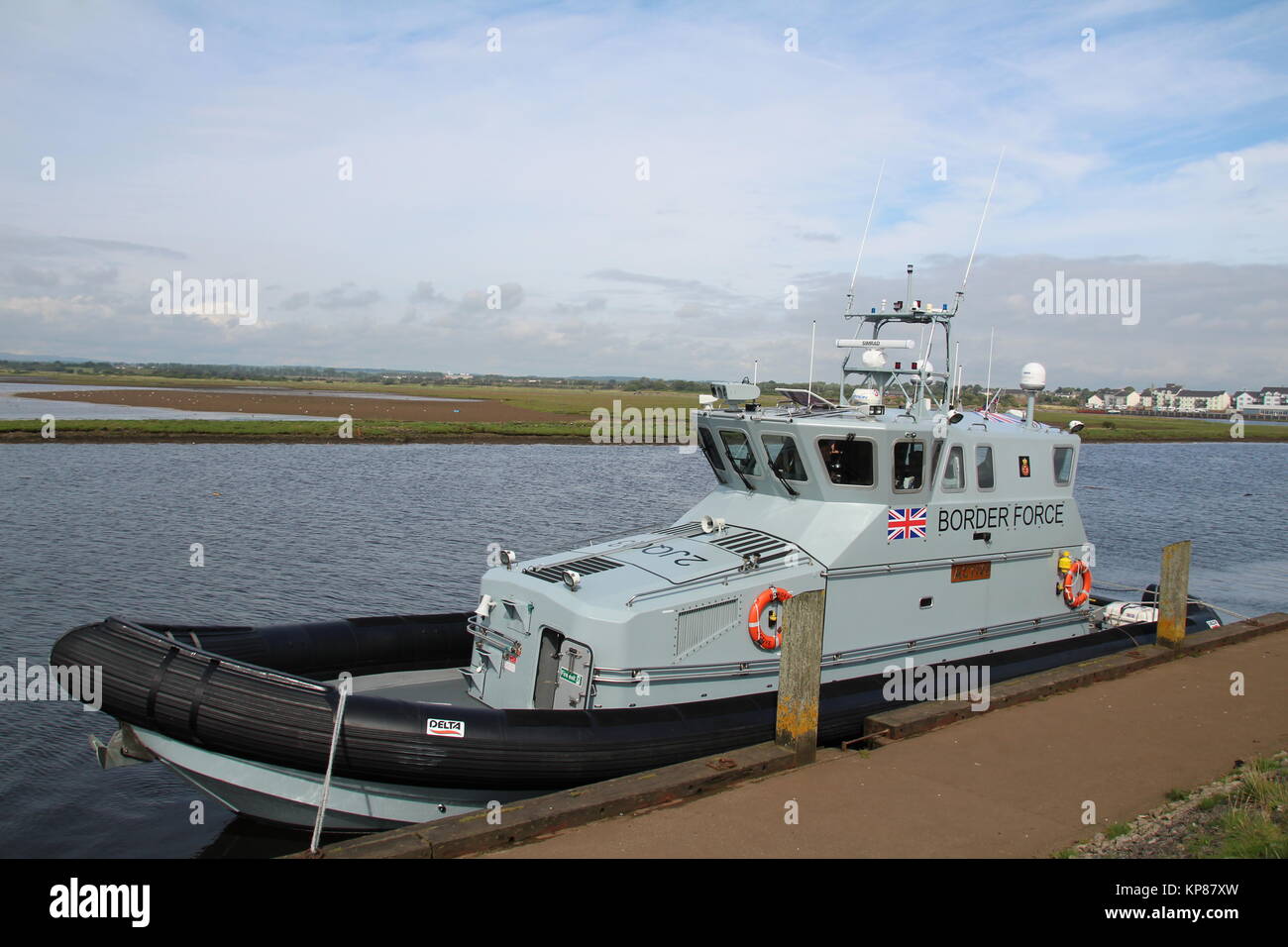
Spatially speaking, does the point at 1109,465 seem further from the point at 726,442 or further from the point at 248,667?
the point at 248,667

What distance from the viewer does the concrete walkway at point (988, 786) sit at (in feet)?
17.3

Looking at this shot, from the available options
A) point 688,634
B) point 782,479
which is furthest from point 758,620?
point 782,479

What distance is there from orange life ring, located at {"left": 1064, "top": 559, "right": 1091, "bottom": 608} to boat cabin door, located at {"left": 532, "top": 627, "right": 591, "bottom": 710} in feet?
17.9

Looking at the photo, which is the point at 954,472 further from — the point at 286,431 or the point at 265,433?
the point at 286,431

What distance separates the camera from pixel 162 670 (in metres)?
6.45

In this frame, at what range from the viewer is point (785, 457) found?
27.0ft

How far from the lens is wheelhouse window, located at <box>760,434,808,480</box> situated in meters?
8.12

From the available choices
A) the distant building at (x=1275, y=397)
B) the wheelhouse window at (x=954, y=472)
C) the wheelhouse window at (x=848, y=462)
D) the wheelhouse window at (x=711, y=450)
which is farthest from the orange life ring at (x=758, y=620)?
the distant building at (x=1275, y=397)

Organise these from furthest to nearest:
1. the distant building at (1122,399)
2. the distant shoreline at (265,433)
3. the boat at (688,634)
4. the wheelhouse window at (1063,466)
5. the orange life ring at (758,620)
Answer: the distant building at (1122,399), the distant shoreline at (265,433), the wheelhouse window at (1063,466), the orange life ring at (758,620), the boat at (688,634)

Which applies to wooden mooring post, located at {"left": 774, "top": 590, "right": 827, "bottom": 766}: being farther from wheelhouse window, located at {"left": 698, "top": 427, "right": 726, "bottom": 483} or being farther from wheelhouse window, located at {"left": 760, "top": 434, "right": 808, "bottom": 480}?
wheelhouse window, located at {"left": 698, "top": 427, "right": 726, "bottom": 483}

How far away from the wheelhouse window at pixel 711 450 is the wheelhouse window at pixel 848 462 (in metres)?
1.28

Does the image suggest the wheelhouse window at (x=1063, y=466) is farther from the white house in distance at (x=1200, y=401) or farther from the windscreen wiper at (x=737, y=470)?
the white house in distance at (x=1200, y=401)

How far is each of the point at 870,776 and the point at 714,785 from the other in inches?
44.8

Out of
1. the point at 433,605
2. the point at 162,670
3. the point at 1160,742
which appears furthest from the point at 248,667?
the point at 433,605
